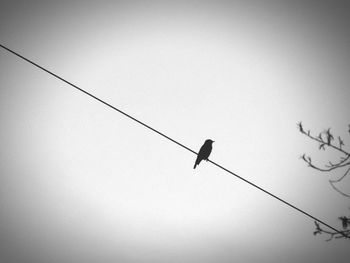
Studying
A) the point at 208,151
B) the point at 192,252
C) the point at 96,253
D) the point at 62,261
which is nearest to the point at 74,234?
the point at 96,253

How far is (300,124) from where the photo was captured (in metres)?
7.02

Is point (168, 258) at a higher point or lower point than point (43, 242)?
higher

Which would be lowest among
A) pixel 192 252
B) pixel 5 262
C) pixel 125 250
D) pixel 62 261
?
pixel 5 262

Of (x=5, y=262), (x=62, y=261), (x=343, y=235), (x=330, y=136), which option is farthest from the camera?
(x=62, y=261)

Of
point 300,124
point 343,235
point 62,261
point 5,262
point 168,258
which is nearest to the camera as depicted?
point 343,235

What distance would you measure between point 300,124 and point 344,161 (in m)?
1.49

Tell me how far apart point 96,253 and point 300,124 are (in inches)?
6021

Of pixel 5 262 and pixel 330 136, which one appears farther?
pixel 5 262

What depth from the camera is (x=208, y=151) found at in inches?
536

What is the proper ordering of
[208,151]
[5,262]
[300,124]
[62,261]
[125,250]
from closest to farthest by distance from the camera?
[300,124] < [208,151] < [5,262] < [62,261] < [125,250]

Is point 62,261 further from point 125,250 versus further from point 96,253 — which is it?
point 125,250

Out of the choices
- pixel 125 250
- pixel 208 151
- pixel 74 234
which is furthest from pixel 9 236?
pixel 208 151

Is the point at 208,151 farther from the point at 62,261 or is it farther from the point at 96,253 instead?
the point at 96,253

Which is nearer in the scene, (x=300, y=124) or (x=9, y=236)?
(x=300, y=124)
